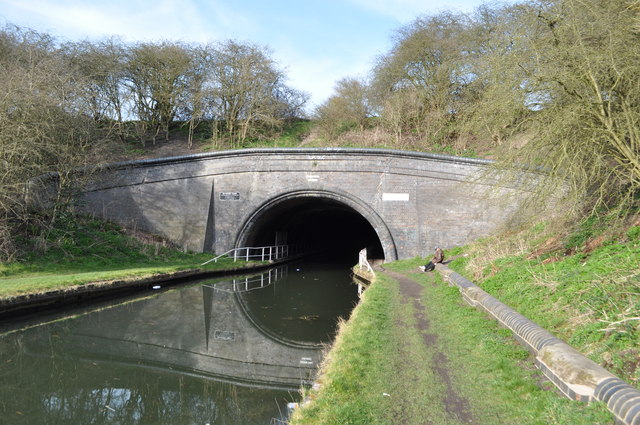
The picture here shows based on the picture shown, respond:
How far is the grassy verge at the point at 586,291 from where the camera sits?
13.8 feet

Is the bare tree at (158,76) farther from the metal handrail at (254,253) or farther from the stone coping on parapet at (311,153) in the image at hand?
the metal handrail at (254,253)

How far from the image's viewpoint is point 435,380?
4.50 m

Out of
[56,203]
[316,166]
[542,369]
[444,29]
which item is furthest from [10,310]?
[444,29]

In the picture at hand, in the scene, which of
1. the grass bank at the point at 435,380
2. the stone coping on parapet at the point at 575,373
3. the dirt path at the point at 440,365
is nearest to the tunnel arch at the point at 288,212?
the dirt path at the point at 440,365

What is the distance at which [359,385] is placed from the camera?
4387 millimetres

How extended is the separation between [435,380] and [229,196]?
49.6 feet

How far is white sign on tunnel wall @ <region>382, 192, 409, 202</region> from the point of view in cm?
1717

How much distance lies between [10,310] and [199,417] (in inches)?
222

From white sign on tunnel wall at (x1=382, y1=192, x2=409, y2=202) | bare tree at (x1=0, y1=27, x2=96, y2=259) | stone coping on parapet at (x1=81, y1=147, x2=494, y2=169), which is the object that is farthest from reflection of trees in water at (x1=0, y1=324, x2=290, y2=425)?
white sign on tunnel wall at (x1=382, y1=192, x2=409, y2=202)

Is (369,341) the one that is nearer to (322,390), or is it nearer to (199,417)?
(322,390)

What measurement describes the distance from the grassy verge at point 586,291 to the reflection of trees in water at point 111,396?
3.39 meters

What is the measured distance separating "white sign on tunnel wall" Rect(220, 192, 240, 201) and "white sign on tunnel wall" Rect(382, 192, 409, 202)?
5.98 m

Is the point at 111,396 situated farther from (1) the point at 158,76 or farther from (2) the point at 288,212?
(1) the point at 158,76

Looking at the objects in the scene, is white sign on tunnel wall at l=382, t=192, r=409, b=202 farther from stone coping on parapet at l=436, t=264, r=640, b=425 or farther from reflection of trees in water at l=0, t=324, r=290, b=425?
reflection of trees in water at l=0, t=324, r=290, b=425
